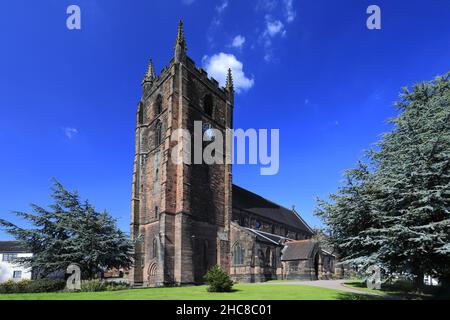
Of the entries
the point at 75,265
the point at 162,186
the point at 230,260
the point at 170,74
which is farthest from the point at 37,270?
the point at 170,74

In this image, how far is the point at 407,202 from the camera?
15039mm

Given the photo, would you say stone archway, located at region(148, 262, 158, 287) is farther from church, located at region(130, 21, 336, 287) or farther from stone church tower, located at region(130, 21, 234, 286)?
church, located at region(130, 21, 336, 287)

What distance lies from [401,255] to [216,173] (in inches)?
1025

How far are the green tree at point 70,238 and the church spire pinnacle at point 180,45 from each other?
18906mm

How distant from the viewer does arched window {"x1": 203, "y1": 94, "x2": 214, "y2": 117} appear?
134ft

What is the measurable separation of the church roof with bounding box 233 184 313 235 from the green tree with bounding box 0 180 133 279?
63.6ft

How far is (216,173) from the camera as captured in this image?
3925 cm

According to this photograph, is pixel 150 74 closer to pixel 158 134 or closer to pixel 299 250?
pixel 158 134

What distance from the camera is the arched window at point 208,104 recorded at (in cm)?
4081

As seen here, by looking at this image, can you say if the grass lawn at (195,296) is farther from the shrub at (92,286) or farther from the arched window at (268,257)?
the arched window at (268,257)

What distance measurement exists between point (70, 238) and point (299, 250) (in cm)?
2759

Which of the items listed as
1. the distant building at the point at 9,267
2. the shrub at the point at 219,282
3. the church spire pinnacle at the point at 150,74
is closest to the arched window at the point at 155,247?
the shrub at the point at 219,282

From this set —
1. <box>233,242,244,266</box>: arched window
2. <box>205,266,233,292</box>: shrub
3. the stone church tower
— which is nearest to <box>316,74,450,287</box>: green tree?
<box>205,266,233,292</box>: shrub
